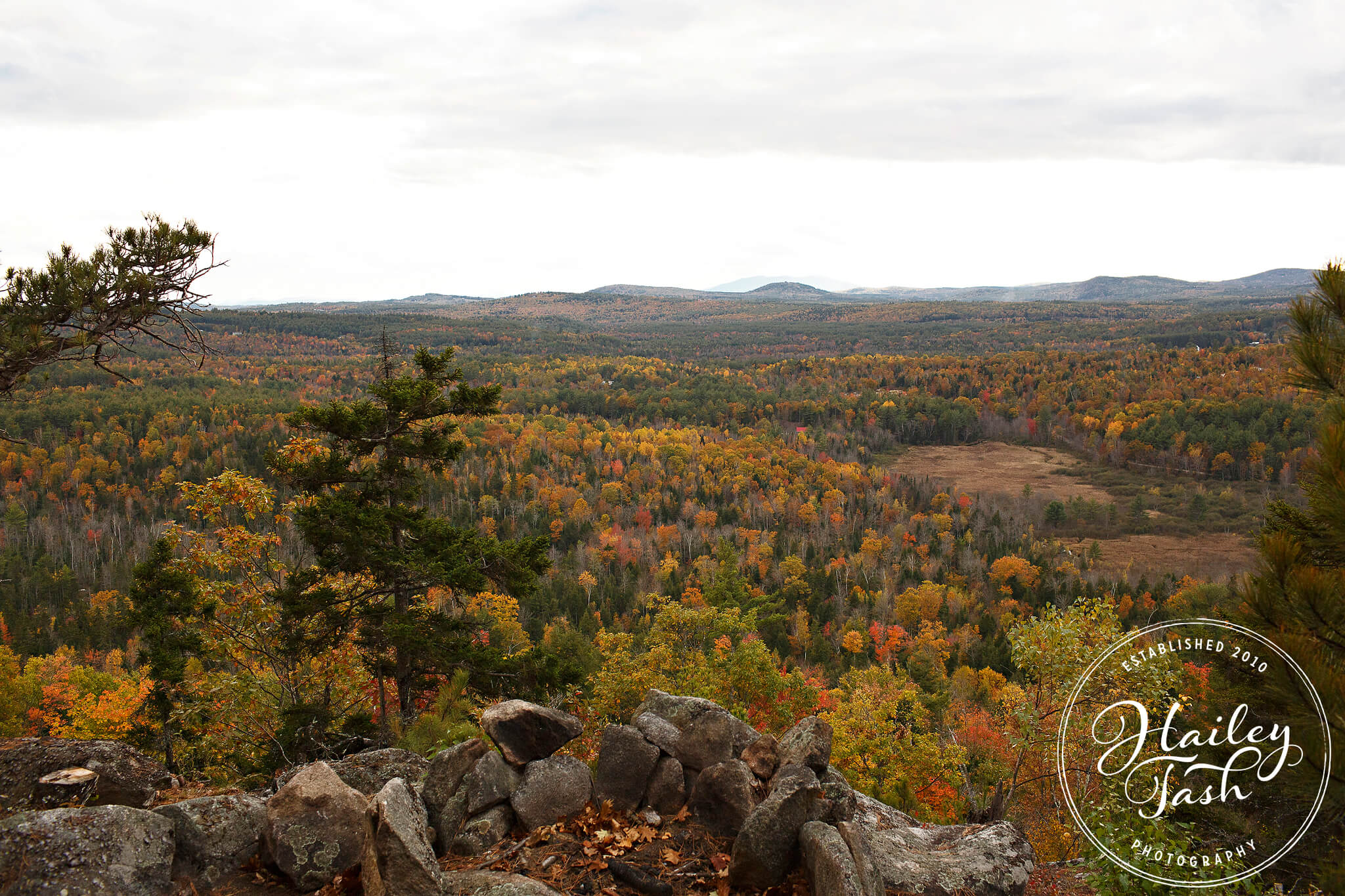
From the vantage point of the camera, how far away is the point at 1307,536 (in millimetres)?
6734

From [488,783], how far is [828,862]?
4990mm

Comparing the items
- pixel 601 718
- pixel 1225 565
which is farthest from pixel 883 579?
pixel 601 718

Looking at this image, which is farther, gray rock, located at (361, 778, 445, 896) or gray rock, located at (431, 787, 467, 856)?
gray rock, located at (431, 787, 467, 856)

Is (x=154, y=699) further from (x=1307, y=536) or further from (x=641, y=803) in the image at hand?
(x=1307, y=536)

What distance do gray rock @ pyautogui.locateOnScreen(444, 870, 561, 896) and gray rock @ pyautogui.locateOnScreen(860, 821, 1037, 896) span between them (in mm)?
4208

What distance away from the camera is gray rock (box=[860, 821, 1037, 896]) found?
888 cm

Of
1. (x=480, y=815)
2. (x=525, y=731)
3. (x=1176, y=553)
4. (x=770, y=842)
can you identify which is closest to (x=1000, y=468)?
(x=1176, y=553)

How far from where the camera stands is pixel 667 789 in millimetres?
10703

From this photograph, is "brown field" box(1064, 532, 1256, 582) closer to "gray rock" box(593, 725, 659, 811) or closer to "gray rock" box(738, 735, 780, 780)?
"gray rock" box(738, 735, 780, 780)

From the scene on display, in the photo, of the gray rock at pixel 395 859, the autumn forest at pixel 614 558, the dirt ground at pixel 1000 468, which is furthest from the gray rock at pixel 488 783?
the dirt ground at pixel 1000 468

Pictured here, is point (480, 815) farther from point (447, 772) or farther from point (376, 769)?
point (376, 769)

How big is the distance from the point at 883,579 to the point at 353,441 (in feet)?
291

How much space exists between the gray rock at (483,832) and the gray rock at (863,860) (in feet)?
15.4

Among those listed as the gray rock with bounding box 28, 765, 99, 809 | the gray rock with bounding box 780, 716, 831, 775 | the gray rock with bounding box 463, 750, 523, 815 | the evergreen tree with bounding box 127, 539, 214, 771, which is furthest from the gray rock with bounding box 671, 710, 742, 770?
the evergreen tree with bounding box 127, 539, 214, 771
